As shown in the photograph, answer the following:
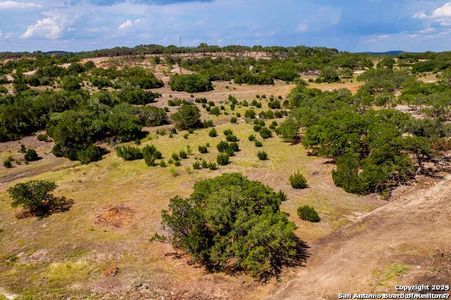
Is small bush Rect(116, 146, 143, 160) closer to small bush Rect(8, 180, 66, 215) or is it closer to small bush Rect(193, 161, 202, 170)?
small bush Rect(193, 161, 202, 170)

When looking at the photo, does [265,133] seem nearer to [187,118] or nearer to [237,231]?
[187,118]

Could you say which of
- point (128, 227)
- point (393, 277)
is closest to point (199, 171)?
point (128, 227)

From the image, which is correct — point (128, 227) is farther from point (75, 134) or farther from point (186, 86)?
point (186, 86)

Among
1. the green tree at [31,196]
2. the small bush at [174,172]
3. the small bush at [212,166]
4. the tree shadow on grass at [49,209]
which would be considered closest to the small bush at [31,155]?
the tree shadow on grass at [49,209]

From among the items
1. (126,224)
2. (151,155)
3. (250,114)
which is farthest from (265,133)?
(126,224)

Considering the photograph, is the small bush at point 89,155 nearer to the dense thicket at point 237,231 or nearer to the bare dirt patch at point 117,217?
the bare dirt patch at point 117,217

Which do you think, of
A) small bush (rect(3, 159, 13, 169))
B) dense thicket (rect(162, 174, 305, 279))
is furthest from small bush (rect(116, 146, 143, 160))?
dense thicket (rect(162, 174, 305, 279))
